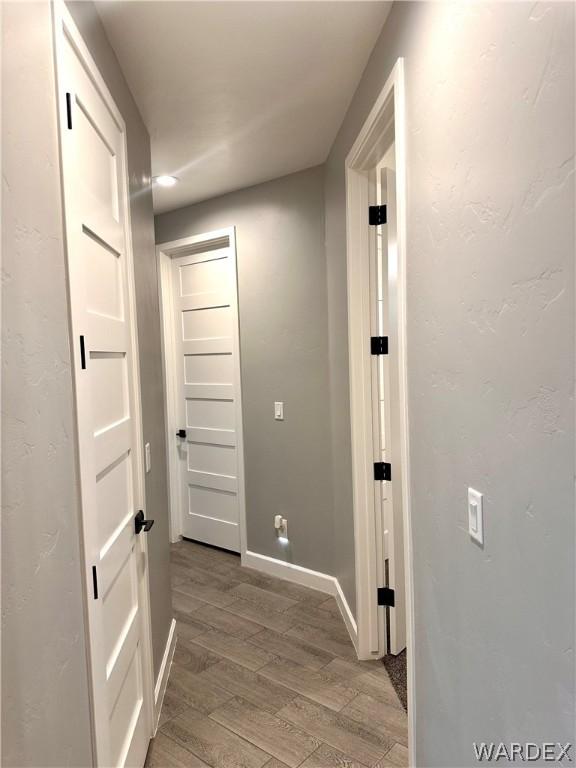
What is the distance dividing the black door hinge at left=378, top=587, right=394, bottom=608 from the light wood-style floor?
29 cm

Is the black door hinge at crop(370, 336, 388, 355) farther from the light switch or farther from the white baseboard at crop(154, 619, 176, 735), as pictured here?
the white baseboard at crop(154, 619, 176, 735)

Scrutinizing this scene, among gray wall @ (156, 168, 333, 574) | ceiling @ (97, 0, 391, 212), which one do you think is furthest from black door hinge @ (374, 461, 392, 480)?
ceiling @ (97, 0, 391, 212)

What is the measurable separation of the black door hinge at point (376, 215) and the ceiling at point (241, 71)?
1.48 ft

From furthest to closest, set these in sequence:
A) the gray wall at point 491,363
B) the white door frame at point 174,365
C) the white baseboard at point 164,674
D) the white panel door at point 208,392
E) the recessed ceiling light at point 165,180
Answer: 1. the white panel door at point 208,392
2. the white door frame at point 174,365
3. the recessed ceiling light at point 165,180
4. the white baseboard at point 164,674
5. the gray wall at point 491,363

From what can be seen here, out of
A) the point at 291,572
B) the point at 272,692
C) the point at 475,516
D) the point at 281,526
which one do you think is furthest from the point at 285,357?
the point at 475,516

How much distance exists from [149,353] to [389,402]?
113 centimetres

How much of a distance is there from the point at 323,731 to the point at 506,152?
206cm

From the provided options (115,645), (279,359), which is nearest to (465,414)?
(115,645)

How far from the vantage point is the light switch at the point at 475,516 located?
1.05 m

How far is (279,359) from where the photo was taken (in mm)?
3195

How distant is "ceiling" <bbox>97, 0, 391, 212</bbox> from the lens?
1556 mm

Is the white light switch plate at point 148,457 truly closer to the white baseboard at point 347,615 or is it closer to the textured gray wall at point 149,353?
the textured gray wall at point 149,353

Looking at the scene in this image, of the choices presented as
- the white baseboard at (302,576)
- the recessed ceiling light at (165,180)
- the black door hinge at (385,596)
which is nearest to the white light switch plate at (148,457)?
the black door hinge at (385,596)

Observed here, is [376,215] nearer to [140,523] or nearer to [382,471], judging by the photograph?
[382,471]
